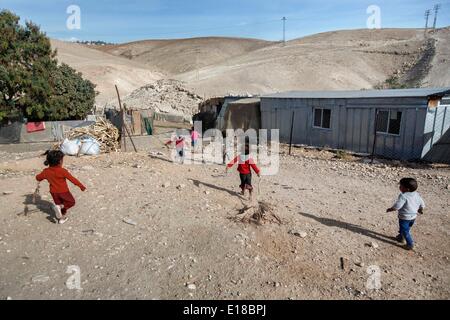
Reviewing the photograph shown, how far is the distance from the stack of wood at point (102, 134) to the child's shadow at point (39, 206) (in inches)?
254

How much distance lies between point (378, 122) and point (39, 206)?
12632mm

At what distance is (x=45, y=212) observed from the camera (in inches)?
264

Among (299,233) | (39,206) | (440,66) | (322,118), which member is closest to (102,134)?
(39,206)

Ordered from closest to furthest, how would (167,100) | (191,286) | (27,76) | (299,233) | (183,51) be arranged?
(191,286), (299,233), (27,76), (167,100), (183,51)

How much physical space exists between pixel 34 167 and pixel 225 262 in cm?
877

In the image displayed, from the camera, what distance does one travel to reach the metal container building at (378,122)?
12547 millimetres

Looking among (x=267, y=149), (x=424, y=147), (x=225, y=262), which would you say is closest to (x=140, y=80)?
Answer: (x=267, y=149)

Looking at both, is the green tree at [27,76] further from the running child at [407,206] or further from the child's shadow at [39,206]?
the running child at [407,206]

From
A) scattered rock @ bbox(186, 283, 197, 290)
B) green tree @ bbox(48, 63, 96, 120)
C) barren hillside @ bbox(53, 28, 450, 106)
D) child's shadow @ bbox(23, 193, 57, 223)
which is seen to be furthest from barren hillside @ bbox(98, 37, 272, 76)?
scattered rock @ bbox(186, 283, 197, 290)

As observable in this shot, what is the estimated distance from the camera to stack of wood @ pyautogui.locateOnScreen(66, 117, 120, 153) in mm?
13852

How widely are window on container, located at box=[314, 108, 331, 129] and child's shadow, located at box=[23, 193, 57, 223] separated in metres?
12.6

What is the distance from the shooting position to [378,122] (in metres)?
13.9

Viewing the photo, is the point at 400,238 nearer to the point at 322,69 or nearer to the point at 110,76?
the point at 322,69
